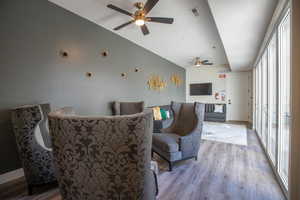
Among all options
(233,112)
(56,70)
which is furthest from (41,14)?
(233,112)

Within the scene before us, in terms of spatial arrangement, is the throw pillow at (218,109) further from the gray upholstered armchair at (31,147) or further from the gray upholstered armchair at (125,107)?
the gray upholstered armchair at (31,147)

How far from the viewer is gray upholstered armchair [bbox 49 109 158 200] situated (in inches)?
34.5

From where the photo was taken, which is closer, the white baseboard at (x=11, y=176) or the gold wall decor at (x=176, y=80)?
the white baseboard at (x=11, y=176)

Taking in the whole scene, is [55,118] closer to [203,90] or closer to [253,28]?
[253,28]

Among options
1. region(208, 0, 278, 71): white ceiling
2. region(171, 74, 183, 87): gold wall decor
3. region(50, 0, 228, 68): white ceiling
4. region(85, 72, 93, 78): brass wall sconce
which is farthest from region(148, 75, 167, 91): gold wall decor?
region(208, 0, 278, 71): white ceiling

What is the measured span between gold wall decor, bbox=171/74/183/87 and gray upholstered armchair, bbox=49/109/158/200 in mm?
6360

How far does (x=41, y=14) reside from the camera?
2.68 meters

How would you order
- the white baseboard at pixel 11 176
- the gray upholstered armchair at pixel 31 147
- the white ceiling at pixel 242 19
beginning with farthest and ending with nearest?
the white baseboard at pixel 11 176, the white ceiling at pixel 242 19, the gray upholstered armchair at pixel 31 147

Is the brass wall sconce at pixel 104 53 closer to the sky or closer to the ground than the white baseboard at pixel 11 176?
closer to the sky

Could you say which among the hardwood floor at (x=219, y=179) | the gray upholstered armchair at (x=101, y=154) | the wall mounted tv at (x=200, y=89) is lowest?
the hardwood floor at (x=219, y=179)

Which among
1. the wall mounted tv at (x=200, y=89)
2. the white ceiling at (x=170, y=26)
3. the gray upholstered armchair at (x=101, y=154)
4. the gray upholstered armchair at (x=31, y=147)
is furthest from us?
the wall mounted tv at (x=200, y=89)

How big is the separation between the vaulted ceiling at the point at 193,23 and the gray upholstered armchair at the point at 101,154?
2.10 m

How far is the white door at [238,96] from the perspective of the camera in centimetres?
706

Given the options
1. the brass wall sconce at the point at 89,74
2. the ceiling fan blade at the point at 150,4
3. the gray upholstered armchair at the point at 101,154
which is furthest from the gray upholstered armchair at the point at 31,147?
the ceiling fan blade at the point at 150,4
